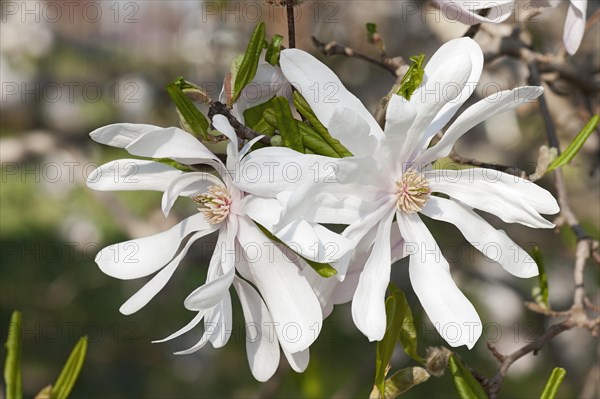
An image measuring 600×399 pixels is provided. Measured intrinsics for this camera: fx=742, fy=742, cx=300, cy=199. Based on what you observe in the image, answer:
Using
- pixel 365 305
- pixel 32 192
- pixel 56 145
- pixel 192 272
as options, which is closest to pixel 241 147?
pixel 365 305

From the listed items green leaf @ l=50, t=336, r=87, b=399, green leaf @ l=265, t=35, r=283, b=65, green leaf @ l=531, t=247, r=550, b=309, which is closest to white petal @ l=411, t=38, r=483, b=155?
green leaf @ l=265, t=35, r=283, b=65

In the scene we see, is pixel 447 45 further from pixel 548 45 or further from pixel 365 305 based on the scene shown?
pixel 548 45

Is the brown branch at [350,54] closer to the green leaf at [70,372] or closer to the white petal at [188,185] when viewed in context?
the white petal at [188,185]

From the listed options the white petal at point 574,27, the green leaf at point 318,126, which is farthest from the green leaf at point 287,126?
the white petal at point 574,27

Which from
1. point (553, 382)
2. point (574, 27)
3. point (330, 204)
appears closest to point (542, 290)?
point (553, 382)

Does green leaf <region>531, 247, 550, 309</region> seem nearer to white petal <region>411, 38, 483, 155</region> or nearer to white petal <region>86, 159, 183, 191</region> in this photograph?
white petal <region>411, 38, 483, 155</region>

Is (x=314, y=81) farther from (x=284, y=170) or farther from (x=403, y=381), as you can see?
(x=403, y=381)
